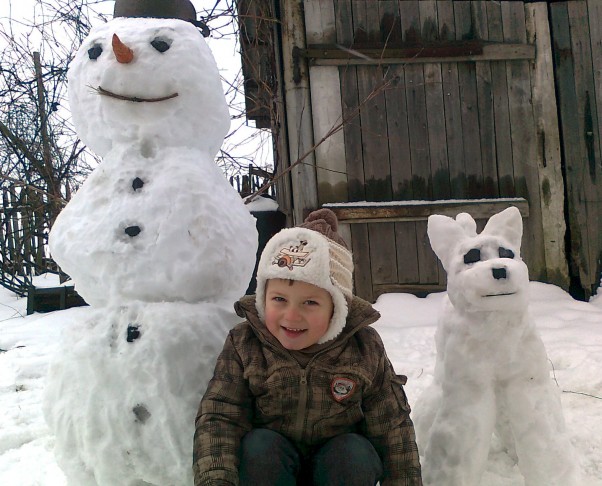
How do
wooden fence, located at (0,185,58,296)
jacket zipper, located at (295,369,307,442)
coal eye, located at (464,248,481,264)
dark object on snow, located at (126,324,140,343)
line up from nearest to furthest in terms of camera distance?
jacket zipper, located at (295,369,307,442), dark object on snow, located at (126,324,140,343), coal eye, located at (464,248,481,264), wooden fence, located at (0,185,58,296)

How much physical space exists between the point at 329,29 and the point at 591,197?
Answer: 2.58 m

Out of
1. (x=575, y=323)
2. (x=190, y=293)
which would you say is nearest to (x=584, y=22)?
(x=575, y=323)

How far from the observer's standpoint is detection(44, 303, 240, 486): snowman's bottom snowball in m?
1.47

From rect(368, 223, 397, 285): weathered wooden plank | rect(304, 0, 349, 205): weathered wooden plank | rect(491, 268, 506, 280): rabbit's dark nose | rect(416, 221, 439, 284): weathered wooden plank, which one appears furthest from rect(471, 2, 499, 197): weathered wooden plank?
rect(491, 268, 506, 280): rabbit's dark nose

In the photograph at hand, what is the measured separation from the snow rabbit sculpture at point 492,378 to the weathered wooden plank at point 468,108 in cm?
257

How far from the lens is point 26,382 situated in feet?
10.5

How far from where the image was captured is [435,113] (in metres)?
4.14

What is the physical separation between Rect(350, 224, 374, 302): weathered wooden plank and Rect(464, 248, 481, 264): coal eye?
247cm

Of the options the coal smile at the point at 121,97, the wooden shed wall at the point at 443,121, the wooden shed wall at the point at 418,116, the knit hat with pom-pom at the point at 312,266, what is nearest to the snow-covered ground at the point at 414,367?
the wooden shed wall at the point at 443,121

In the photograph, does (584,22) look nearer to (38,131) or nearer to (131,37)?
(131,37)

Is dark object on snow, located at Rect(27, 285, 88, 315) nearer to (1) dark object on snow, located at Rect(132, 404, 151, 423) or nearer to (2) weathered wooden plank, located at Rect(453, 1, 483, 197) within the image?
(2) weathered wooden plank, located at Rect(453, 1, 483, 197)

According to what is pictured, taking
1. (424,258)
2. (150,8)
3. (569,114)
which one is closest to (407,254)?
(424,258)

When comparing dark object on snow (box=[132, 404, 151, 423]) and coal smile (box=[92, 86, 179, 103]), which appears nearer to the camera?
dark object on snow (box=[132, 404, 151, 423])

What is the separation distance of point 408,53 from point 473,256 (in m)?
2.91
